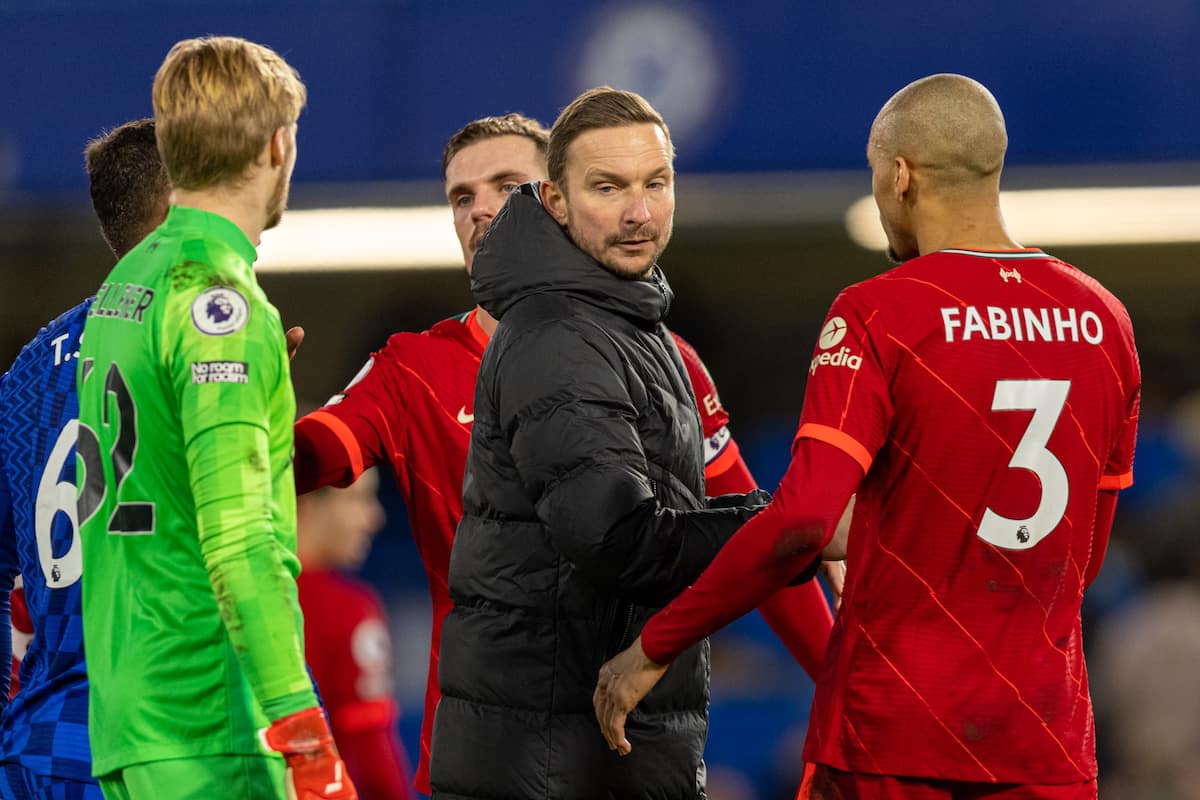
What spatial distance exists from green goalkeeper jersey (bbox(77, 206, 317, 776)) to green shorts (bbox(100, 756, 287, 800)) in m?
0.02

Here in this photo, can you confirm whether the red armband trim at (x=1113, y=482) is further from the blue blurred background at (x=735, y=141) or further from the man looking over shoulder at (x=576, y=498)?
the blue blurred background at (x=735, y=141)

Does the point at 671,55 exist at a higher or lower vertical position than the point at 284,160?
higher

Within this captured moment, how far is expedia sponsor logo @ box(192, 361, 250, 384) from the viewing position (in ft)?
7.10

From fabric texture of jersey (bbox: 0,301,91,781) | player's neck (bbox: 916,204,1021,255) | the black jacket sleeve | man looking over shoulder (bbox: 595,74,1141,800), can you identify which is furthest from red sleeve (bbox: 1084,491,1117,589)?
fabric texture of jersey (bbox: 0,301,91,781)

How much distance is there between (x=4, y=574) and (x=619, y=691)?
1.11 meters

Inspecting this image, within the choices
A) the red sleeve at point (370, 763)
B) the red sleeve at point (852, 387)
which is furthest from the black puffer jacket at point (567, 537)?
the red sleeve at point (370, 763)

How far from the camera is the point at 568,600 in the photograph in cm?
258

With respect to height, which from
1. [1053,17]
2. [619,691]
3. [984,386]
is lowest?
[619,691]

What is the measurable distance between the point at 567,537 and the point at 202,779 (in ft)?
2.09

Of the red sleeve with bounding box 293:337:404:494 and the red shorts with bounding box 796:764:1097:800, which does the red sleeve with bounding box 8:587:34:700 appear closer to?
the red sleeve with bounding box 293:337:404:494

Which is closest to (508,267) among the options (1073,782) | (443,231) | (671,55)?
(1073,782)

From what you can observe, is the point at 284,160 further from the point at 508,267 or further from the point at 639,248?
the point at 639,248

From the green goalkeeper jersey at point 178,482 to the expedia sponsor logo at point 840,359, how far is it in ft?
2.82

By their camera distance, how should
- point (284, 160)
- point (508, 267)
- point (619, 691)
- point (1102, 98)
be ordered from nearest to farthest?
point (284, 160) → point (619, 691) → point (508, 267) → point (1102, 98)
